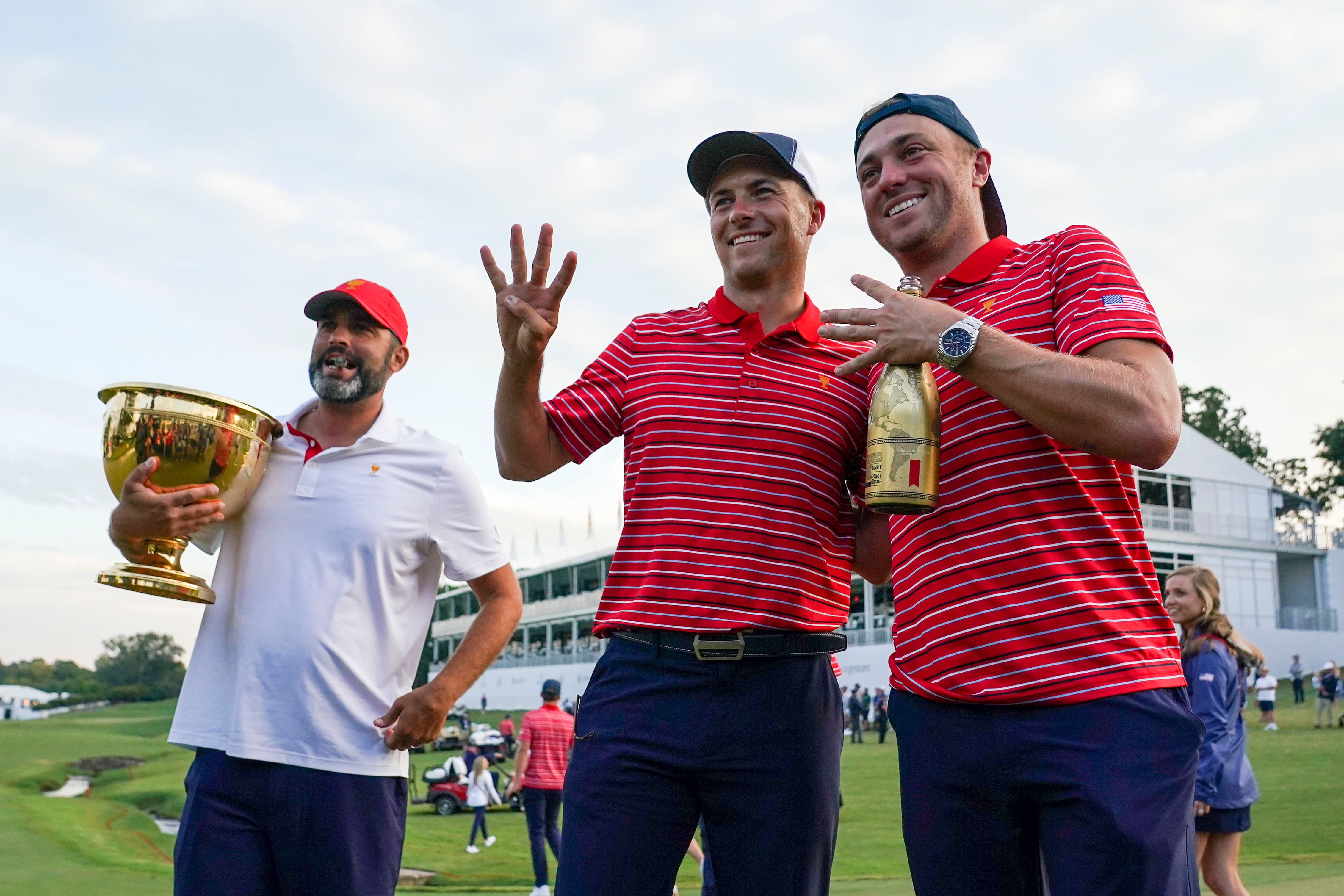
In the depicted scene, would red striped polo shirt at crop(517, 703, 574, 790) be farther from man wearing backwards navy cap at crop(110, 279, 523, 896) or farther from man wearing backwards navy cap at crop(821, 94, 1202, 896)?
man wearing backwards navy cap at crop(821, 94, 1202, 896)

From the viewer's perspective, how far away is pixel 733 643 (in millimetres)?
2766

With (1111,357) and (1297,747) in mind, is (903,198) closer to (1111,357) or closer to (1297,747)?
(1111,357)

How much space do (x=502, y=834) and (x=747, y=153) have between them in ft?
49.2

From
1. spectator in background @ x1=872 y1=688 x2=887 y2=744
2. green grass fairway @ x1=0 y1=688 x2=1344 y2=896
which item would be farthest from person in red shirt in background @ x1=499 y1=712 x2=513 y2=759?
spectator in background @ x1=872 y1=688 x2=887 y2=744

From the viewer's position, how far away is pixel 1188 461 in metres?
47.1

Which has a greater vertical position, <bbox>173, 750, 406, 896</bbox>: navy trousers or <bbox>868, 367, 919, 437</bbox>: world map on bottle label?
<bbox>868, 367, 919, 437</bbox>: world map on bottle label

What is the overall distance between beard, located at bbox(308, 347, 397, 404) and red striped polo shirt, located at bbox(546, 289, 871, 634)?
0.94m

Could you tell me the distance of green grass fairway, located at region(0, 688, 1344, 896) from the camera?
31.2 feet

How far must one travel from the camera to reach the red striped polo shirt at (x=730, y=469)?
112 inches

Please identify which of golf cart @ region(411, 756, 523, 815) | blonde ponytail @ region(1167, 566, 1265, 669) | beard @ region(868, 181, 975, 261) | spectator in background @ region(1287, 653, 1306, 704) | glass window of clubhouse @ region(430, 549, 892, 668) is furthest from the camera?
glass window of clubhouse @ region(430, 549, 892, 668)

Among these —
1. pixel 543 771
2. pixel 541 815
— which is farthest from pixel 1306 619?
pixel 543 771

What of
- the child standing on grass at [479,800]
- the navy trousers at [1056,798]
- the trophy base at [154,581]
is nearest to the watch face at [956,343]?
the navy trousers at [1056,798]

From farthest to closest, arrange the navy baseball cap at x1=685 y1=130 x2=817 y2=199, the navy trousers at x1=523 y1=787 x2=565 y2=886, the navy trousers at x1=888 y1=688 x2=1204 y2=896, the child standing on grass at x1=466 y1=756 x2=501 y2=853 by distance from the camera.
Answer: the child standing on grass at x1=466 y1=756 x2=501 y2=853 < the navy trousers at x1=523 y1=787 x2=565 y2=886 < the navy baseball cap at x1=685 y1=130 x2=817 y2=199 < the navy trousers at x1=888 y1=688 x2=1204 y2=896

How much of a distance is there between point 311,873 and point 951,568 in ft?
6.81
